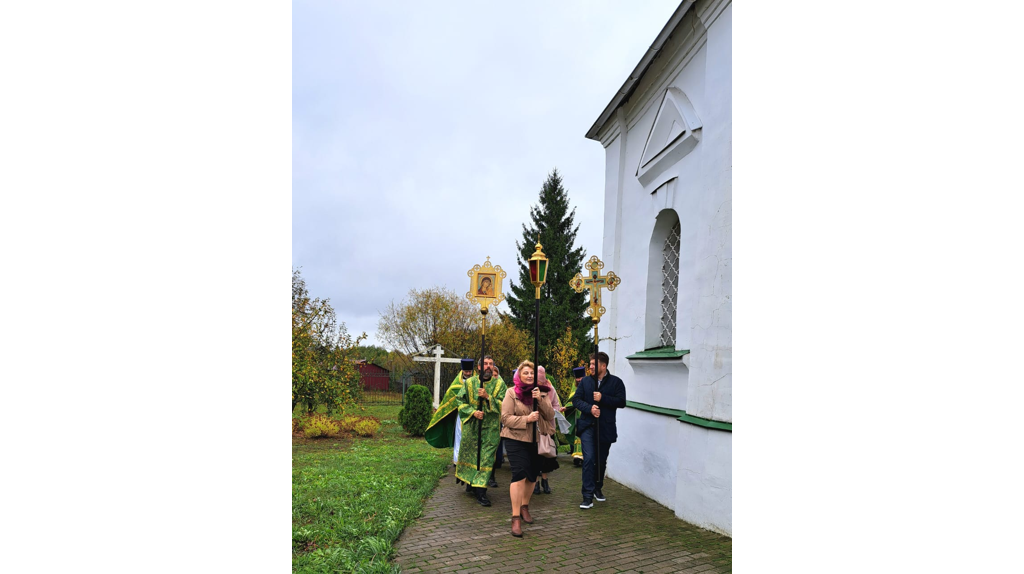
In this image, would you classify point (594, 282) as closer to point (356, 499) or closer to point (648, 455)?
point (648, 455)

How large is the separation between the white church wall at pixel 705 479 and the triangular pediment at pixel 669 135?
3.48 meters

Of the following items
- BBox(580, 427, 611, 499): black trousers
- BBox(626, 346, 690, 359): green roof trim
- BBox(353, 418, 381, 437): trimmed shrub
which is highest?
BBox(626, 346, 690, 359): green roof trim

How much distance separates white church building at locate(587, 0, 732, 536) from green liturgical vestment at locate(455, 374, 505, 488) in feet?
6.91

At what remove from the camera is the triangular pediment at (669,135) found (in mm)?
7215

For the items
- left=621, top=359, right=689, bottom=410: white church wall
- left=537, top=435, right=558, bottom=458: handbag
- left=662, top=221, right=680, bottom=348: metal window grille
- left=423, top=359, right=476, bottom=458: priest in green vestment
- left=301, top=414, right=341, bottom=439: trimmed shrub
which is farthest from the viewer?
left=301, top=414, right=341, bottom=439: trimmed shrub

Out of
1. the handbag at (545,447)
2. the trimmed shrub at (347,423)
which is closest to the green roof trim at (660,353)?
the handbag at (545,447)

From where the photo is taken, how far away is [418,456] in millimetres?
11180

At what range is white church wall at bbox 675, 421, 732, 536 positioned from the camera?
5621 mm

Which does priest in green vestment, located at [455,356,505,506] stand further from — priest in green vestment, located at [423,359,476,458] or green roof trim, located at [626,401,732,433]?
green roof trim, located at [626,401,732,433]

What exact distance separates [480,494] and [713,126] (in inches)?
207

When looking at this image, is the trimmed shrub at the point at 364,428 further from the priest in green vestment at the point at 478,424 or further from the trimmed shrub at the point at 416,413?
the priest in green vestment at the point at 478,424

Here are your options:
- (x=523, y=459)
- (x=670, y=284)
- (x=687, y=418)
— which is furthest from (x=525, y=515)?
(x=670, y=284)

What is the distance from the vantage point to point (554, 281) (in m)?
28.7

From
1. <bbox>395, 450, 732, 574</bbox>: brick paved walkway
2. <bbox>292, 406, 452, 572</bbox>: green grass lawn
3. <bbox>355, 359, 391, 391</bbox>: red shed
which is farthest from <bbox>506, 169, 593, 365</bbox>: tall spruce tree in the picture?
<bbox>395, 450, 732, 574</bbox>: brick paved walkway
